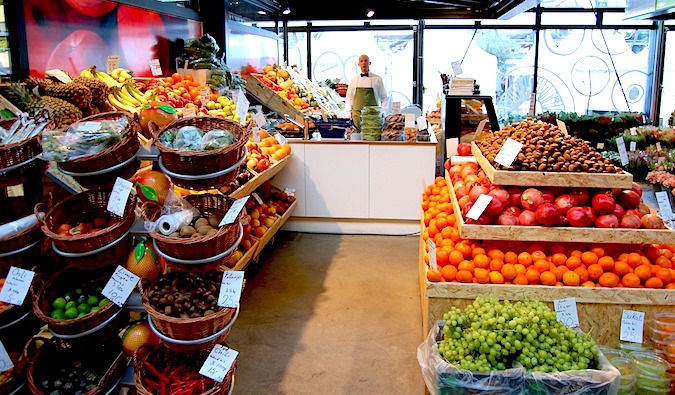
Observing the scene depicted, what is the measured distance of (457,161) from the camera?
4613 millimetres

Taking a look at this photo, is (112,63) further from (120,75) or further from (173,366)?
(173,366)

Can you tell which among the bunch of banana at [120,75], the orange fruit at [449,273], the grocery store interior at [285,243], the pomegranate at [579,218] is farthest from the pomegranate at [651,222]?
the bunch of banana at [120,75]

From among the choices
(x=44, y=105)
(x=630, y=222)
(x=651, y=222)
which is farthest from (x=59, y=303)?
(x=651, y=222)

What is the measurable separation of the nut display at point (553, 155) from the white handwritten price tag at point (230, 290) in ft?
5.39

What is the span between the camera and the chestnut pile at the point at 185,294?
2.40 meters

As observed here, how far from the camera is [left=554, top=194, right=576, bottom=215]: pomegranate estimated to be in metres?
3.14

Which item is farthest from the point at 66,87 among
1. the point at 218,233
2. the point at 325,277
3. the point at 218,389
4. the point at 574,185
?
the point at 574,185

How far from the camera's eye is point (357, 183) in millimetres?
6297

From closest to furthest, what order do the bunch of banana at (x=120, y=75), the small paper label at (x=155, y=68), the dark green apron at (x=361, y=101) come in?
the bunch of banana at (x=120, y=75)
the small paper label at (x=155, y=68)
the dark green apron at (x=361, y=101)

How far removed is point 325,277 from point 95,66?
2606 mm

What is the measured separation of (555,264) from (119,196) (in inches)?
85.8

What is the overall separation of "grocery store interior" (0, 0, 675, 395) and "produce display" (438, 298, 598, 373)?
0.01 m

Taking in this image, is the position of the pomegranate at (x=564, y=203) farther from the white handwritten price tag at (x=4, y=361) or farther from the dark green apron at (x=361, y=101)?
the dark green apron at (x=361, y=101)

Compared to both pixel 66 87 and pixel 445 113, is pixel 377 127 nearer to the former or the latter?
pixel 445 113
